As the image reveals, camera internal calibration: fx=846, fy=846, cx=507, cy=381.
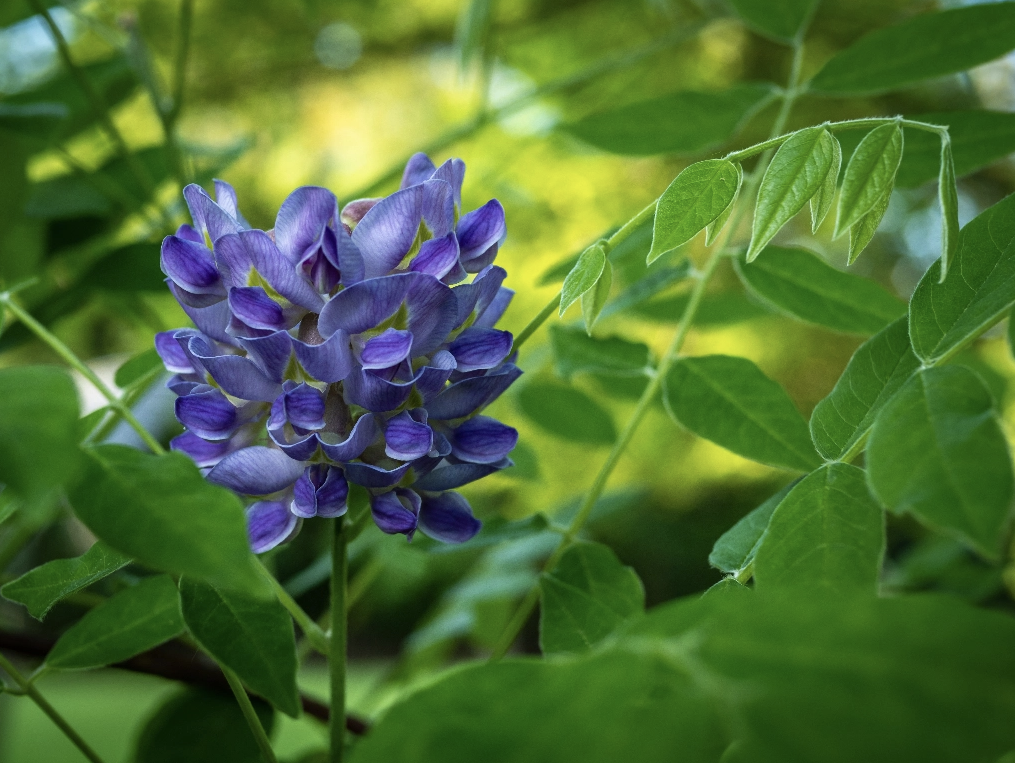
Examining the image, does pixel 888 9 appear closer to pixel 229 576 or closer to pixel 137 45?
pixel 137 45

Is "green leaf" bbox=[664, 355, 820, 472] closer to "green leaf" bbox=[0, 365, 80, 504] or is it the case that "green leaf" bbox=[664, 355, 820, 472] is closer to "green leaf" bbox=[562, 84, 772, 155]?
"green leaf" bbox=[562, 84, 772, 155]

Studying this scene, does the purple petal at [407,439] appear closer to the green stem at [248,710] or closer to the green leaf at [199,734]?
the green stem at [248,710]

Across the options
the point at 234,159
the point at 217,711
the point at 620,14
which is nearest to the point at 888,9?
the point at 620,14

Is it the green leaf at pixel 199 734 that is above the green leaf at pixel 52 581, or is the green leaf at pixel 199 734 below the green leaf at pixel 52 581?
below

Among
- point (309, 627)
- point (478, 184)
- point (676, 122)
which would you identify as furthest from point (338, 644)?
point (478, 184)

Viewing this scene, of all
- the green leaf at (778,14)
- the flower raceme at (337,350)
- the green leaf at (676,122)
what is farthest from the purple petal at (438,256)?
the green leaf at (778,14)
